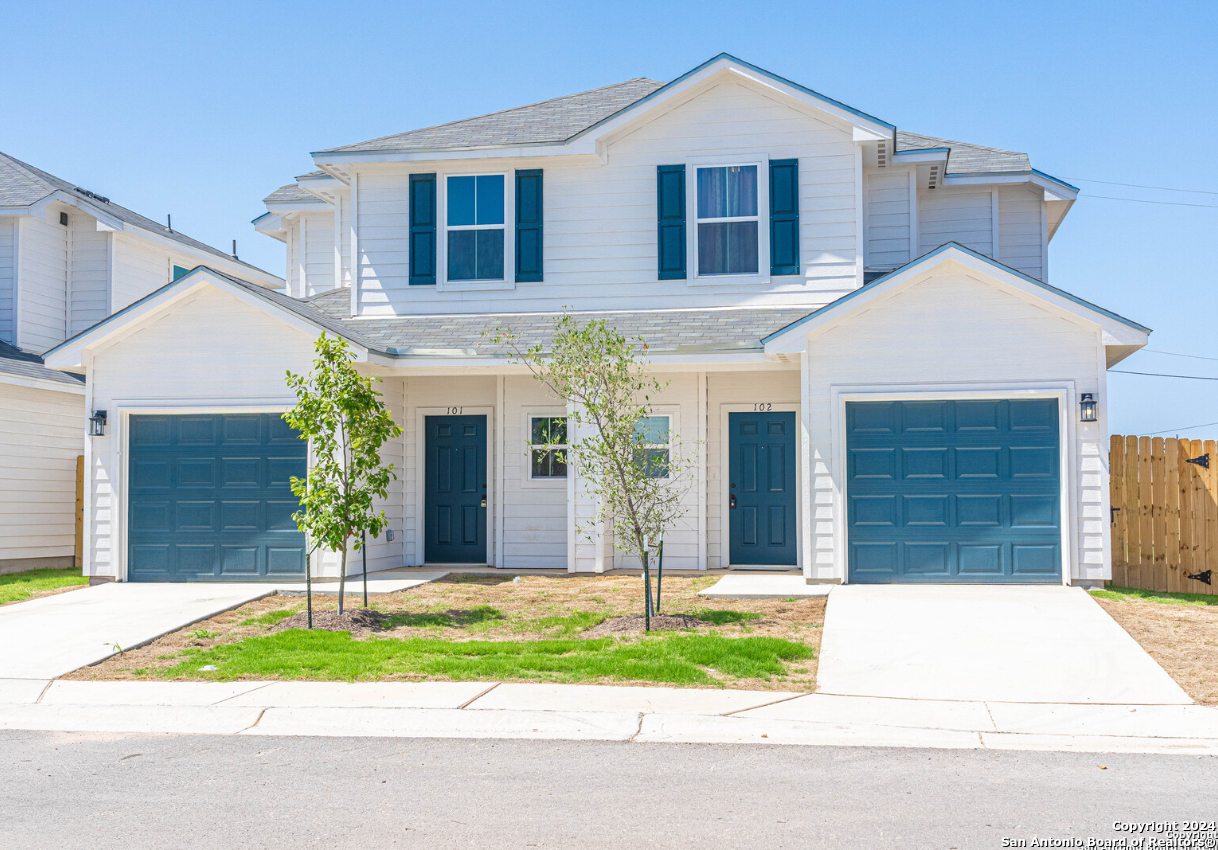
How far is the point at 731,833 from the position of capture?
5211 millimetres

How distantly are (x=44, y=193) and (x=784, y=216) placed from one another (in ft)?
44.8

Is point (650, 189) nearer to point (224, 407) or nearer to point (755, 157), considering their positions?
point (755, 157)

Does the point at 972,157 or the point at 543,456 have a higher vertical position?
the point at 972,157

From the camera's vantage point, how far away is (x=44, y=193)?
20047mm

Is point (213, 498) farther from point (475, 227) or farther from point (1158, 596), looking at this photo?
point (1158, 596)

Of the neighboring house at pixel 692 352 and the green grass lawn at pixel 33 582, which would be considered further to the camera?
the green grass lawn at pixel 33 582

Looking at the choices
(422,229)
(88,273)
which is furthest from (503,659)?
(88,273)

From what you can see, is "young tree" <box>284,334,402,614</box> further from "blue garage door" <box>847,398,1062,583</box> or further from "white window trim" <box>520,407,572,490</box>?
"blue garage door" <box>847,398,1062,583</box>

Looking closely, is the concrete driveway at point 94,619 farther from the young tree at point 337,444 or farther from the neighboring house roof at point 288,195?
the neighboring house roof at point 288,195

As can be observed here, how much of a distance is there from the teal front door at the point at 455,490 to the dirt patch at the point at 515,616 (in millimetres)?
2234

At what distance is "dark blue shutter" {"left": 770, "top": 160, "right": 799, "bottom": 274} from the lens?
1567 cm

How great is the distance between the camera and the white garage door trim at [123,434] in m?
14.9

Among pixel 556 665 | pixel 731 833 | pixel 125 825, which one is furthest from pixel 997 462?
pixel 125 825

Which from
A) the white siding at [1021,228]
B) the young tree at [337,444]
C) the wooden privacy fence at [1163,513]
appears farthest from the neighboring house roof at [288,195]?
the wooden privacy fence at [1163,513]
